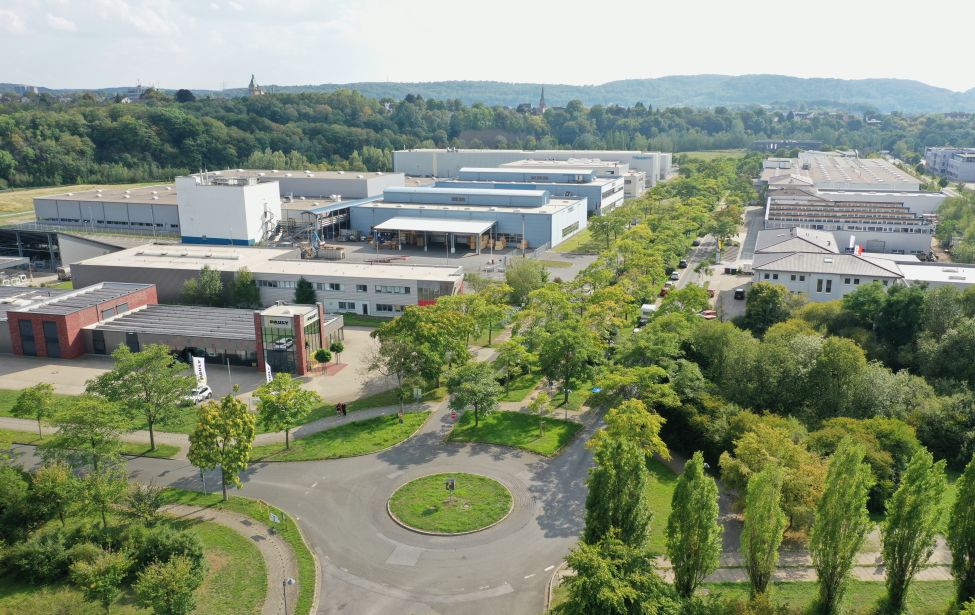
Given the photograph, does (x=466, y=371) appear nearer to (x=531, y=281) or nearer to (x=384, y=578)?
(x=384, y=578)

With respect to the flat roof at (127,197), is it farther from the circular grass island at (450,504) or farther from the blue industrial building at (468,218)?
the circular grass island at (450,504)

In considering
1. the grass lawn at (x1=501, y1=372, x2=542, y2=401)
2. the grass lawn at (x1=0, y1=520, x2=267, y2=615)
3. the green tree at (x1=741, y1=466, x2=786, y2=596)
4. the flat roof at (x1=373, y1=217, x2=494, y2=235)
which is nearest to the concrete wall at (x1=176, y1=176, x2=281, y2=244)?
the flat roof at (x1=373, y1=217, x2=494, y2=235)

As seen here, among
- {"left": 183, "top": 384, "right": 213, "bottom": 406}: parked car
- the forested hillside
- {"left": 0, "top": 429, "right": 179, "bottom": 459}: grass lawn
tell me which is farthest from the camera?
the forested hillside

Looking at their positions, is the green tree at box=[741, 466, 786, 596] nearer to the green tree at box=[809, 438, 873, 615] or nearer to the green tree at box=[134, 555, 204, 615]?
the green tree at box=[809, 438, 873, 615]

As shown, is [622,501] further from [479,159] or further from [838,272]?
[479,159]

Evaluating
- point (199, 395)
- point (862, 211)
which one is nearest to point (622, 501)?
point (199, 395)

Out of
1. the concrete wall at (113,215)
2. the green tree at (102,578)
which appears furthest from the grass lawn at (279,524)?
the concrete wall at (113,215)
